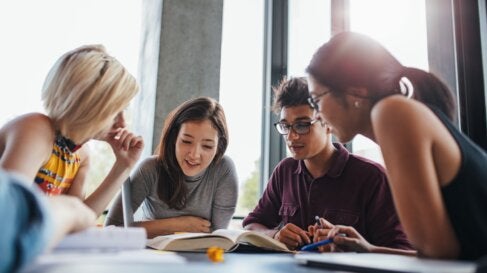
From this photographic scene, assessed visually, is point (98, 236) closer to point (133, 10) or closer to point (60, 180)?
point (60, 180)

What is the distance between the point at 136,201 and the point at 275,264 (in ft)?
3.87

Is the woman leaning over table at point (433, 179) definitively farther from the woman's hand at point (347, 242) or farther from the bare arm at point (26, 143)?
the bare arm at point (26, 143)

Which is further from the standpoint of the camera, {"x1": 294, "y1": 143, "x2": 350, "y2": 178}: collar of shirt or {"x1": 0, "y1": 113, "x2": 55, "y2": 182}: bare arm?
{"x1": 294, "y1": 143, "x2": 350, "y2": 178}: collar of shirt

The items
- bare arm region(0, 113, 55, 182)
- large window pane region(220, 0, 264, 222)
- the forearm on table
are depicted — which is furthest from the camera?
large window pane region(220, 0, 264, 222)

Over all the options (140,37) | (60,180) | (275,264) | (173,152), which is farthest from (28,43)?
(275,264)

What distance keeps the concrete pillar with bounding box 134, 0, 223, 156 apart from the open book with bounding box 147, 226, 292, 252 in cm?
177

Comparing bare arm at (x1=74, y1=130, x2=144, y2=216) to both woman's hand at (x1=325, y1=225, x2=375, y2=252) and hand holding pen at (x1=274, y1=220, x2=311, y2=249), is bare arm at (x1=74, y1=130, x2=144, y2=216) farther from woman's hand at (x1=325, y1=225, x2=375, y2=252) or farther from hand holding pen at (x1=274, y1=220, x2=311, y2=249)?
woman's hand at (x1=325, y1=225, x2=375, y2=252)

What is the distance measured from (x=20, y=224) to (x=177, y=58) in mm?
2603

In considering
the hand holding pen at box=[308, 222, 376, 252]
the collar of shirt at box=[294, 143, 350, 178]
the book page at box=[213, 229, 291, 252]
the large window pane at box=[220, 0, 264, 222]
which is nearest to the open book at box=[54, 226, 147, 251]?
the book page at box=[213, 229, 291, 252]

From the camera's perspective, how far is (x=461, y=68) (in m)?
1.50

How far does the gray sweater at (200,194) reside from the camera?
1924mm

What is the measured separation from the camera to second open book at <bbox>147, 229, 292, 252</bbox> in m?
1.14

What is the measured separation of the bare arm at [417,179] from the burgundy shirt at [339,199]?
1.80 feet

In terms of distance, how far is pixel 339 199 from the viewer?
166cm
